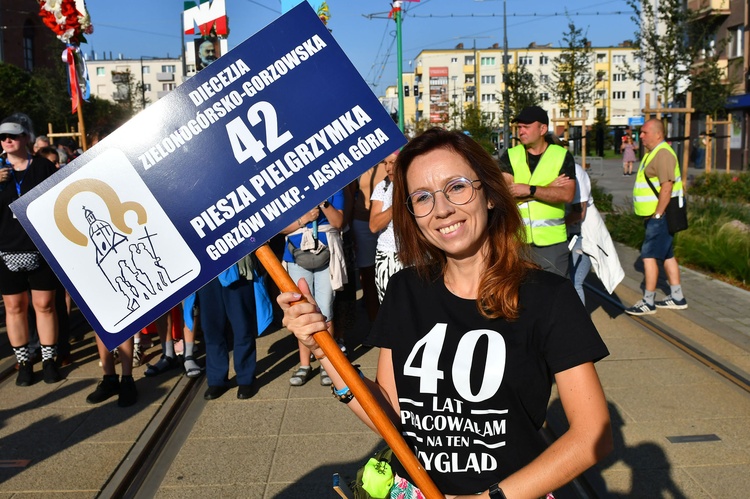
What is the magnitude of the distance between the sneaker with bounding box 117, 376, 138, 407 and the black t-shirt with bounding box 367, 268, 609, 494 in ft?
13.9

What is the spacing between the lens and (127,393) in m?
5.91

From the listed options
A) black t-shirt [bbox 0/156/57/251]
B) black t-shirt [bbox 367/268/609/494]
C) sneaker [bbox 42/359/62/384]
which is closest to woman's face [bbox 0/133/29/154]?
black t-shirt [bbox 0/156/57/251]

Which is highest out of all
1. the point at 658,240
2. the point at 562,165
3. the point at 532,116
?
the point at 532,116

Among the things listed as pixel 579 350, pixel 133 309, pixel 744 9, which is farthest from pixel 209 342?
pixel 744 9

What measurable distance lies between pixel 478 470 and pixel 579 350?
43 centimetres

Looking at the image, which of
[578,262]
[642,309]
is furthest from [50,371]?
[642,309]

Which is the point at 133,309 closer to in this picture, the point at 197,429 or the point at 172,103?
the point at 172,103

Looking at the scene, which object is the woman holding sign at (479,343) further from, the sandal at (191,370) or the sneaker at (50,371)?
the sneaker at (50,371)

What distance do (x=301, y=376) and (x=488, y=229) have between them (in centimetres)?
431

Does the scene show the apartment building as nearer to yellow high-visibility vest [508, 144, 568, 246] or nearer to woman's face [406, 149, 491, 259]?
yellow high-visibility vest [508, 144, 568, 246]

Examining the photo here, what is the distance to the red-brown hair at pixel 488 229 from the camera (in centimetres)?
212

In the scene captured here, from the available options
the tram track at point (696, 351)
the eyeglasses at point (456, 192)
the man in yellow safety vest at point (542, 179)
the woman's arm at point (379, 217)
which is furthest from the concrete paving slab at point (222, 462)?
the tram track at point (696, 351)

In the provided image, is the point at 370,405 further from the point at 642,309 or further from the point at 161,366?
the point at 642,309

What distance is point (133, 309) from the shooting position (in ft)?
7.09
